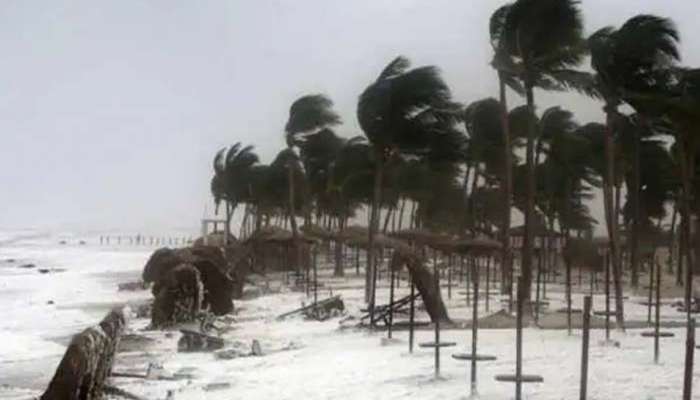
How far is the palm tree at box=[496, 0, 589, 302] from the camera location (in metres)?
25.1

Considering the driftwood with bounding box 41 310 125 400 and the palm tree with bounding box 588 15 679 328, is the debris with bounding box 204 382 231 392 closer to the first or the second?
the driftwood with bounding box 41 310 125 400

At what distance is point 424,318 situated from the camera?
80.1 feet

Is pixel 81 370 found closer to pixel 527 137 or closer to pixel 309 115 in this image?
pixel 527 137

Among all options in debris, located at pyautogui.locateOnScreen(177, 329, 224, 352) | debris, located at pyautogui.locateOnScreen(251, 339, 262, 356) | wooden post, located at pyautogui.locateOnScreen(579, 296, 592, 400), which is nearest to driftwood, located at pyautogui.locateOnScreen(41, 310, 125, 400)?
wooden post, located at pyautogui.locateOnScreen(579, 296, 592, 400)

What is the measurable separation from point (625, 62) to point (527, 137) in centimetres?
508

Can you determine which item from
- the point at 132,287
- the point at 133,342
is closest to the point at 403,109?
the point at 133,342

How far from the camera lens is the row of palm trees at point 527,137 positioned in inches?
953

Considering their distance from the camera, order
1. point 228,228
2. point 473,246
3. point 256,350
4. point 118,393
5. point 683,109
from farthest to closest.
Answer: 1. point 228,228
2. point 473,246
3. point 683,109
4. point 256,350
5. point 118,393

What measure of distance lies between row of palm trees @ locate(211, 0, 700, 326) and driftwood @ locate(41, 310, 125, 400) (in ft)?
45.4

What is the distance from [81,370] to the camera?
33.0ft

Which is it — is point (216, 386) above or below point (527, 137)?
below

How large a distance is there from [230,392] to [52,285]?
3728 cm

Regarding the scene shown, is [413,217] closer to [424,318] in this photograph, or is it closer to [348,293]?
[348,293]

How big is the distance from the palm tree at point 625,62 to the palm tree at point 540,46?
3.76ft
